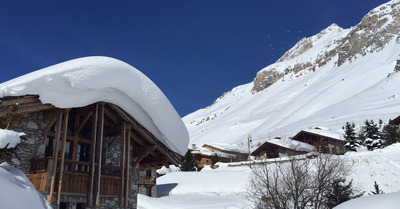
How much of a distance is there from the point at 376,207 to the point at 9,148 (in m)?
6.04

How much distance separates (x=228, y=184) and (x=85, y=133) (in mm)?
13802

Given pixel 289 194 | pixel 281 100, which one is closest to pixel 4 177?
pixel 289 194

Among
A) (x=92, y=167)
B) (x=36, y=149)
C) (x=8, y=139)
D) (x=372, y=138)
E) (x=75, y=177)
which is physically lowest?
(x=75, y=177)

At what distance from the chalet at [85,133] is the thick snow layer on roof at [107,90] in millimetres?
30

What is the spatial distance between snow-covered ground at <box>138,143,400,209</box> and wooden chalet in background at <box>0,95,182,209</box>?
6.15 meters

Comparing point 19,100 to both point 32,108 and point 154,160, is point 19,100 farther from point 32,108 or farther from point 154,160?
point 154,160

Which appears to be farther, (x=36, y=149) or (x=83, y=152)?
(x=83, y=152)

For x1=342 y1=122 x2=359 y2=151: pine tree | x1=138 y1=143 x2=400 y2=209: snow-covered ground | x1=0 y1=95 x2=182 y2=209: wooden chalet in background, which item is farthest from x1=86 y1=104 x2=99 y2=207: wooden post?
x1=342 y1=122 x2=359 y2=151: pine tree

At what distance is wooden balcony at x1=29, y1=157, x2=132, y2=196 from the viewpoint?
34.0 ft

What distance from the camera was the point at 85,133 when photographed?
1336cm

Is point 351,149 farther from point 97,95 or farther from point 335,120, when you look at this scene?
point 97,95

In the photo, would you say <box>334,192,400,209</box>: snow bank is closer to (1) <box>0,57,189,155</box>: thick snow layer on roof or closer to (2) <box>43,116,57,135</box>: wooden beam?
(1) <box>0,57,189,155</box>: thick snow layer on roof

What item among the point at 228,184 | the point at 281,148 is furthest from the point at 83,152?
the point at 281,148

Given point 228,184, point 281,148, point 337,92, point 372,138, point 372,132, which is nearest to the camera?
point 228,184
